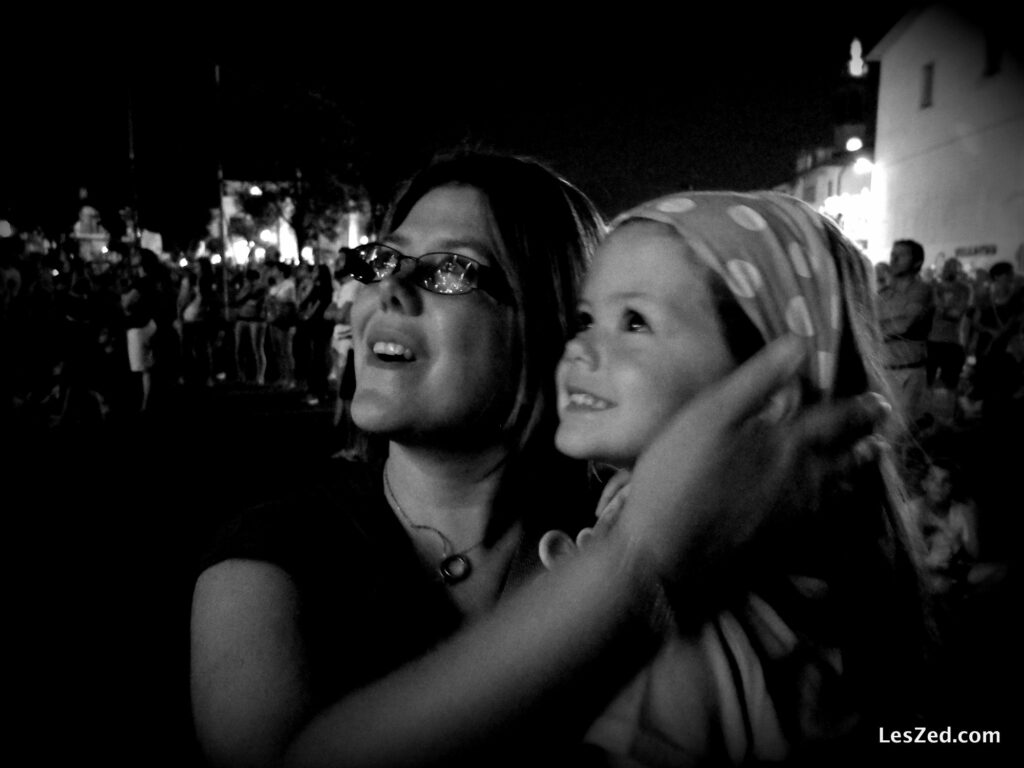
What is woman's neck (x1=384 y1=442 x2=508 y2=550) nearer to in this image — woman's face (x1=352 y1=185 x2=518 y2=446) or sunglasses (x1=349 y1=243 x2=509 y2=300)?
woman's face (x1=352 y1=185 x2=518 y2=446)

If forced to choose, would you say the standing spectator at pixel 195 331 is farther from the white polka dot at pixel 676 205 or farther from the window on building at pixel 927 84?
the window on building at pixel 927 84

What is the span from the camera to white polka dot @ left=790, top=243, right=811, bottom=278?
1390 millimetres

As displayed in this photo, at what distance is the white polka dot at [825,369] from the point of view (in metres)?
1.27

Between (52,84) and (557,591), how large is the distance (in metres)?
23.1

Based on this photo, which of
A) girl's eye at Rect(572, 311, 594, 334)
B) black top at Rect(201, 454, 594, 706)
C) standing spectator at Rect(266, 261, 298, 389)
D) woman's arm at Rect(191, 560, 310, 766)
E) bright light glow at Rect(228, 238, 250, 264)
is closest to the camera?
woman's arm at Rect(191, 560, 310, 766)

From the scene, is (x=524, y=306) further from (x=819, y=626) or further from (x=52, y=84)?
(x=52, y=84)

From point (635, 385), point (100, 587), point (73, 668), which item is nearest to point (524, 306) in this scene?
point (635, 385)

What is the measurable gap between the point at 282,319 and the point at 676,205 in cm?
1324

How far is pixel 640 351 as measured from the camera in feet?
4.42

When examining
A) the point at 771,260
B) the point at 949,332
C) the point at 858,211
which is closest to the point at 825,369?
the point at 771,260

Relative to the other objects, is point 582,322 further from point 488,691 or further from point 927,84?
point 927,84

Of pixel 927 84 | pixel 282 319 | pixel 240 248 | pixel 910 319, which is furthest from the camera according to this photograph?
pixel 240 248

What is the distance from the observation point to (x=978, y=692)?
3.18 metres

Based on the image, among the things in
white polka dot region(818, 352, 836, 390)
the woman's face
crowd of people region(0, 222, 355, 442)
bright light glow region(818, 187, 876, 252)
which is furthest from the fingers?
bright light glow region(818, 187, 876, 252)
